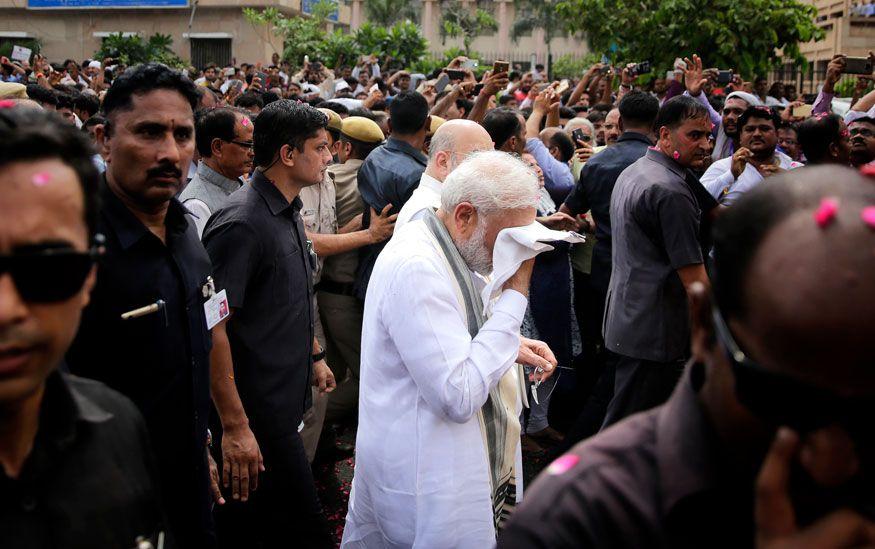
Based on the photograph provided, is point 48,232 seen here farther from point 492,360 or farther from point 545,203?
point 545,203

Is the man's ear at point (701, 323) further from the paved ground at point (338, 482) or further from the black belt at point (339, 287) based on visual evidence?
the black belt at point (339, 287)

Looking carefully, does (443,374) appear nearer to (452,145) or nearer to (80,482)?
(80,482)

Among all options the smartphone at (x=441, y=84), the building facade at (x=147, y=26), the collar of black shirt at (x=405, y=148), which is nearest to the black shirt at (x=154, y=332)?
the collar of black shirt at (x=405, y=148)

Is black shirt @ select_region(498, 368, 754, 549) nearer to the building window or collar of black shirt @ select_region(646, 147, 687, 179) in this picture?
collar of black shirt @ select_region(646, 147, 687, 179)

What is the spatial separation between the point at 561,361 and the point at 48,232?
492 cm

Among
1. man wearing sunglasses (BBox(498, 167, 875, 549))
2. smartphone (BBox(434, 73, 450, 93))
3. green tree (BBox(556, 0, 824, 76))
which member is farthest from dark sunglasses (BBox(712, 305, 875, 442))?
green tree (BBox(556, 0, 824, 76))

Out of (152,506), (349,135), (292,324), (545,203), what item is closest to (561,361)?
(545,203)

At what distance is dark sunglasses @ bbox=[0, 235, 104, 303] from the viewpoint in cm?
134

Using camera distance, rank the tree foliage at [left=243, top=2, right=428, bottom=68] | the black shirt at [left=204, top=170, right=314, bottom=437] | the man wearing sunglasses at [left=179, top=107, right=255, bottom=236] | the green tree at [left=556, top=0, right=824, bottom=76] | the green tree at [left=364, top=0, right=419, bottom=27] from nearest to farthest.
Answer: the black shirt at [left=204, top=170, right=314, bottom=437]
the man wearing sunglasses at [left=179, top=107, right=255, bottom=236]
the green tree at [left=556, top=0, right=824, bottom=76]
the tree foliage at [left=243, top=2, right=428, bottom=68]
the green tree at [left=364, top=0, right=419, bottom=27]

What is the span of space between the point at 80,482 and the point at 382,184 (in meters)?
4.08

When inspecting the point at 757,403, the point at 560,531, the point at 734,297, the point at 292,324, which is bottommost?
the point at 292,324

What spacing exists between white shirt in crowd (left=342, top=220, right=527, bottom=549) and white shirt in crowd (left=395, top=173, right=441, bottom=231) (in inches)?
35.8

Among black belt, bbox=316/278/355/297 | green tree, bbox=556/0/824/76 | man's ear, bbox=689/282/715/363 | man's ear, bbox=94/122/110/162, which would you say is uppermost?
green tree, bbox=556/0/824/76

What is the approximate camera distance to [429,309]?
109 inches
